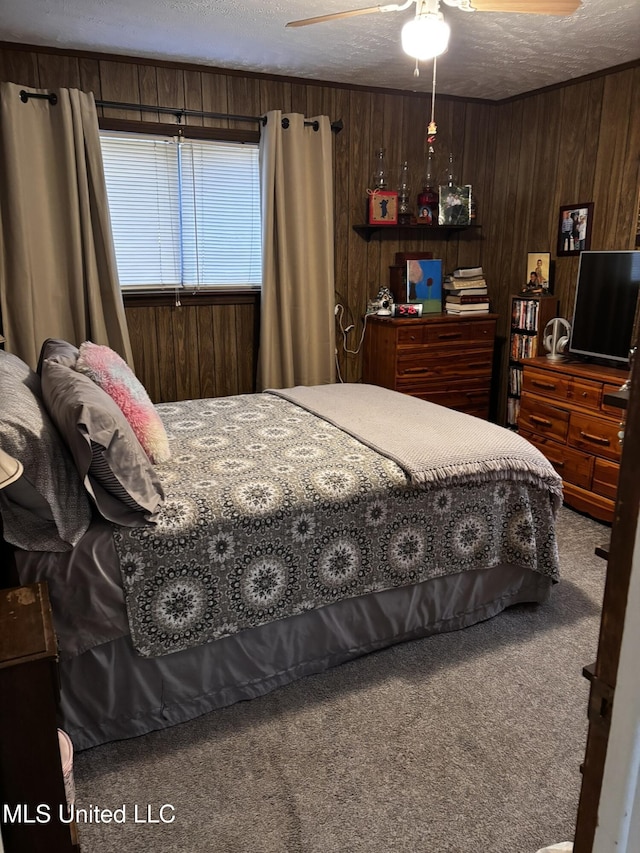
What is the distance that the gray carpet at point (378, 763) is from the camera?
5.41ft

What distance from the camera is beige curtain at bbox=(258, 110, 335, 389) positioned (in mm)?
4043

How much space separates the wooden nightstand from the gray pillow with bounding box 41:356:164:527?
0.59m

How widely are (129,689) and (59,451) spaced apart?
74cm

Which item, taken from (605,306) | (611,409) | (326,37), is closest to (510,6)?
(326,37)

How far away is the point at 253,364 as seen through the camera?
4.39 meters

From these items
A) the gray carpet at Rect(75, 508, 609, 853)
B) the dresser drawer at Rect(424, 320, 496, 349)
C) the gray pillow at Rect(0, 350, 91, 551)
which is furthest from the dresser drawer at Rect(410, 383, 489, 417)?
the gray pillow at Rect(0, 350, 91, 551)

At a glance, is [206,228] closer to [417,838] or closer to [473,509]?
[473,509]

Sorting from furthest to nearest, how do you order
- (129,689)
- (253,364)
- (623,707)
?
(253,364), (129,689), (623,707)

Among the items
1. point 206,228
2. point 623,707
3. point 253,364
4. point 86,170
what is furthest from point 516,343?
point 623,707

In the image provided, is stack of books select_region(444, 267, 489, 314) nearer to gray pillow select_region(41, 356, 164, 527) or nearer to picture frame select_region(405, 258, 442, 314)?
picture frame select_region(405, 258, 442, 314)

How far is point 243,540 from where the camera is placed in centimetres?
203

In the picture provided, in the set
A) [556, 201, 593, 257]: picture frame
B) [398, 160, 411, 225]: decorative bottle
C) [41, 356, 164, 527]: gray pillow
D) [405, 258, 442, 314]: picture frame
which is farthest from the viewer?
[405, 258, 442, 314]: picture frame

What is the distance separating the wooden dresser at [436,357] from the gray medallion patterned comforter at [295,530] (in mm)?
1665

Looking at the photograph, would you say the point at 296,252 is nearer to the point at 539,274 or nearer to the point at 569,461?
the point at 539,274
